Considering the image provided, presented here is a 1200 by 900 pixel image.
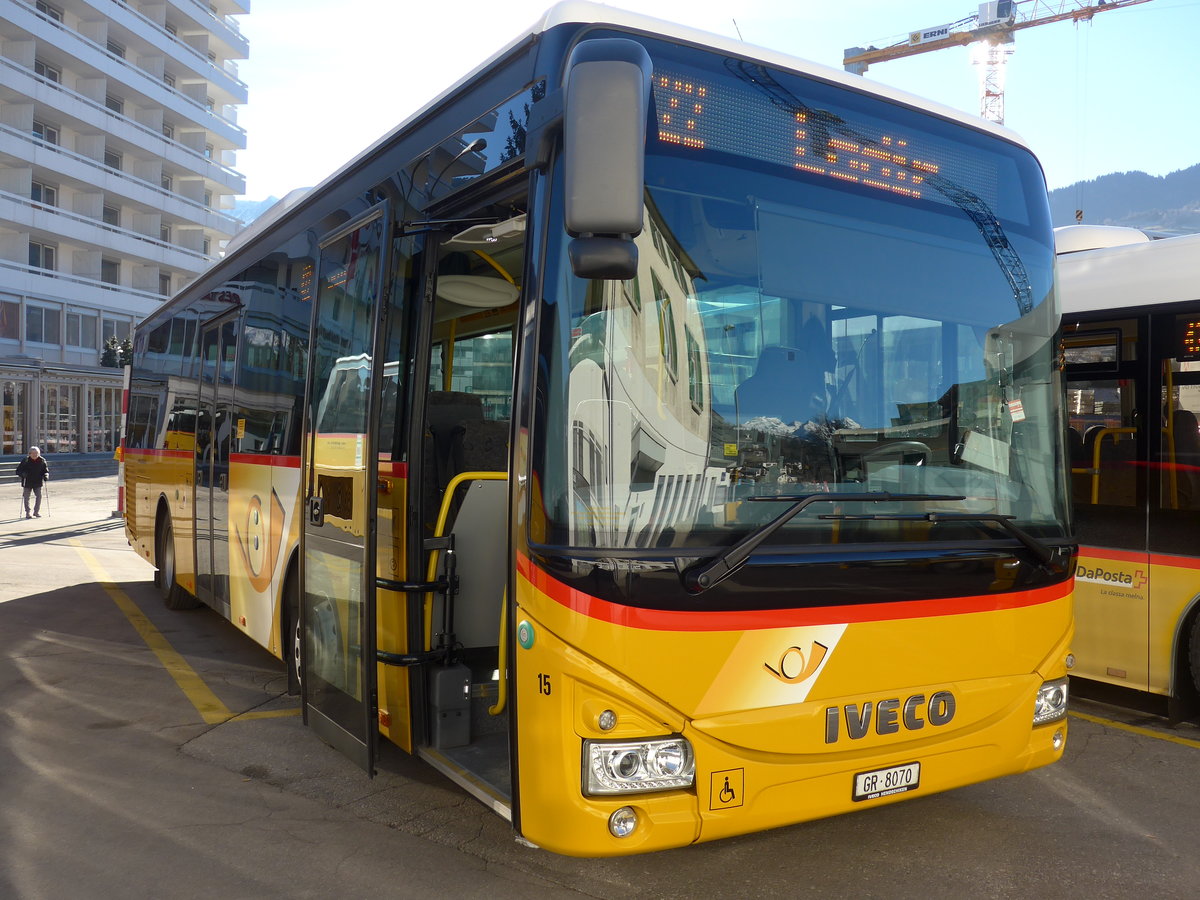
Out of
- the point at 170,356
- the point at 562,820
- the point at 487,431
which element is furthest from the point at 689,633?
the point at 170,356

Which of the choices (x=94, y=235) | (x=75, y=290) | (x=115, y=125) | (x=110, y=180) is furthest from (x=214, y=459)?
(x=115, y=125)

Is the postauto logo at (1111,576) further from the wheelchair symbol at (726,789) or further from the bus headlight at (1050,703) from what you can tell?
the wheelchair symbol at (726,789)

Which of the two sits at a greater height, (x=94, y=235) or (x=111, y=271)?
(x=94, y=235)

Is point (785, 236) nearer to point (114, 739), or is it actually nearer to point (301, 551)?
point (301, 551)

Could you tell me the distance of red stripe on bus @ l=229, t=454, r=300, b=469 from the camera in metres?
6.21

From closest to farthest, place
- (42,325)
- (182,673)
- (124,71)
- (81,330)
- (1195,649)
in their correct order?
(1195,649)
(182,673)
(42,325)
(81,330)
(124,71)

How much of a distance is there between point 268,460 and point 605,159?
423cm

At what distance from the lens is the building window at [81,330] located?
4600 cm

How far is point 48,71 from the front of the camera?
45.7 meters

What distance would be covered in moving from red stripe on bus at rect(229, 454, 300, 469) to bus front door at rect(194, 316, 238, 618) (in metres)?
0.41

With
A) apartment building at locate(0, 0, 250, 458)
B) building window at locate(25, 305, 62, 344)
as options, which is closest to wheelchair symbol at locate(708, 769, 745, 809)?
apartment building at locate(0, 0, 250, 458)

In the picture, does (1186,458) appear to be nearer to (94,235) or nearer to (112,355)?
(112,355)

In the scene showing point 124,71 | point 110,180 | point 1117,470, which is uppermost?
point 124,71

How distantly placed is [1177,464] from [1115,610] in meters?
0.97
